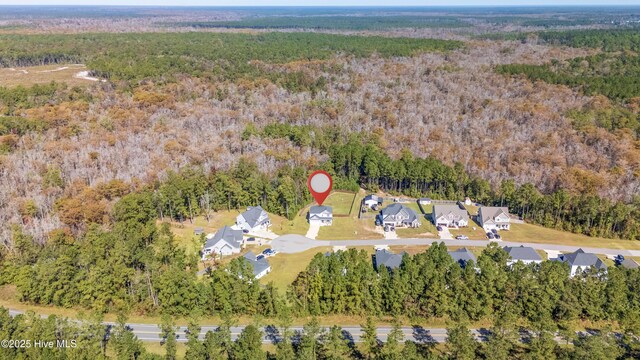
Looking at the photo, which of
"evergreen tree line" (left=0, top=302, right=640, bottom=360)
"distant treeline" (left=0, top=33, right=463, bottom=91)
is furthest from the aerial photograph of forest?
"distant treeline" (left=0, top=33, right=463, bottom=91)

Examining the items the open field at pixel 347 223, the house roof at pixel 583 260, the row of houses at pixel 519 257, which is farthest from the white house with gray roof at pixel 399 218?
the house roof at pixel 583 260

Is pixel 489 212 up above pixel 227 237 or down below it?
above

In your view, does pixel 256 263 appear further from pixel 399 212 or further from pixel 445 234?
pixel 445 234

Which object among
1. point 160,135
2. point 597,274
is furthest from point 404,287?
point 160,135

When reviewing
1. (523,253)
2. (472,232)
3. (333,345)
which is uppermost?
(333,345)

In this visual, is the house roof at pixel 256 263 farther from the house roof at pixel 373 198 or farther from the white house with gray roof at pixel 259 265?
the house roof at pixel 373 198

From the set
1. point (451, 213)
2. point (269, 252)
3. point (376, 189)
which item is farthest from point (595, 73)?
point (269, 252)
